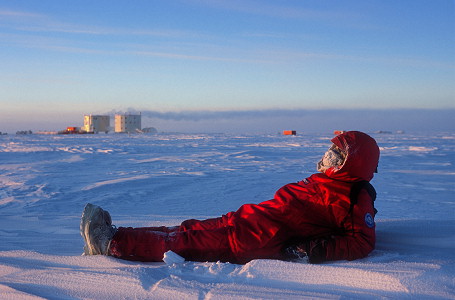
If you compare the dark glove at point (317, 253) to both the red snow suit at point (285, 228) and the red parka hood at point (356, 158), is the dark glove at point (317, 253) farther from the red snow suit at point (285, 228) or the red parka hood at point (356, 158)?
the red parka hood at point (356, 158)

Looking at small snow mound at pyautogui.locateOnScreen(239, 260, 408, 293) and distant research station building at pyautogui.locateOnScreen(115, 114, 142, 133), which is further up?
distant research station building at pyautogui.locateOnScreen(115, 114, 142, 133)

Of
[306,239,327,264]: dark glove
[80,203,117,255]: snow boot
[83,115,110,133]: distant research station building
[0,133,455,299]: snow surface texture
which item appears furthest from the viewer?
[83,115,110,133]: distant research station building

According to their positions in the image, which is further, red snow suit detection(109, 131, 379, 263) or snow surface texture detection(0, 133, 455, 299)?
red snow suit detection(109, 131, 379, 263)

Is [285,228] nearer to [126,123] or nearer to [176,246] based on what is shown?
[176,246]

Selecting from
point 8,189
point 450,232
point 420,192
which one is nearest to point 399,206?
point 420,192

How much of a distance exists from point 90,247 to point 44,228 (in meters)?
1.44

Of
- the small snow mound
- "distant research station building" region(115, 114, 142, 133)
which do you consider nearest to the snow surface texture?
the small snow mound

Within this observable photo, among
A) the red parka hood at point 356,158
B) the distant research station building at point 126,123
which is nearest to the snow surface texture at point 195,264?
the red parka hood at point 356,158

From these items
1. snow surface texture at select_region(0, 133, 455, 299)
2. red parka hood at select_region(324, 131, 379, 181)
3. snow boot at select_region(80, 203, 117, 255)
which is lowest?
snow surface texture at select_region(0, 133, 455, 299)

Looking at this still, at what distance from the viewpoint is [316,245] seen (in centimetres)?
214

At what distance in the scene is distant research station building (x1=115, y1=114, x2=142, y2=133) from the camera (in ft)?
231

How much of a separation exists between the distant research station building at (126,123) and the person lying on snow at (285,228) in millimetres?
68758

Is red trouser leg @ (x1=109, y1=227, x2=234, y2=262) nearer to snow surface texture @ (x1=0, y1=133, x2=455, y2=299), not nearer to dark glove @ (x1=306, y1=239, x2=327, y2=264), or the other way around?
snow surface texture @ (x1=0, y1=133, x2=455, y2=299)

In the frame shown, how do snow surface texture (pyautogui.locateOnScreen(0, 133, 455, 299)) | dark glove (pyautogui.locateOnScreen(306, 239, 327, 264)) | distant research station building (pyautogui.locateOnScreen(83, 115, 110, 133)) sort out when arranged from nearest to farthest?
snow surface texture (pyautogui.locateOnScreen(0, 133, 455, 299))
dark glove (pyautogui.locateOnScreen(306, 239, 327, 264))
distant research station building (pyautogui.locateOnScreen(83, 115, 110, 133))
